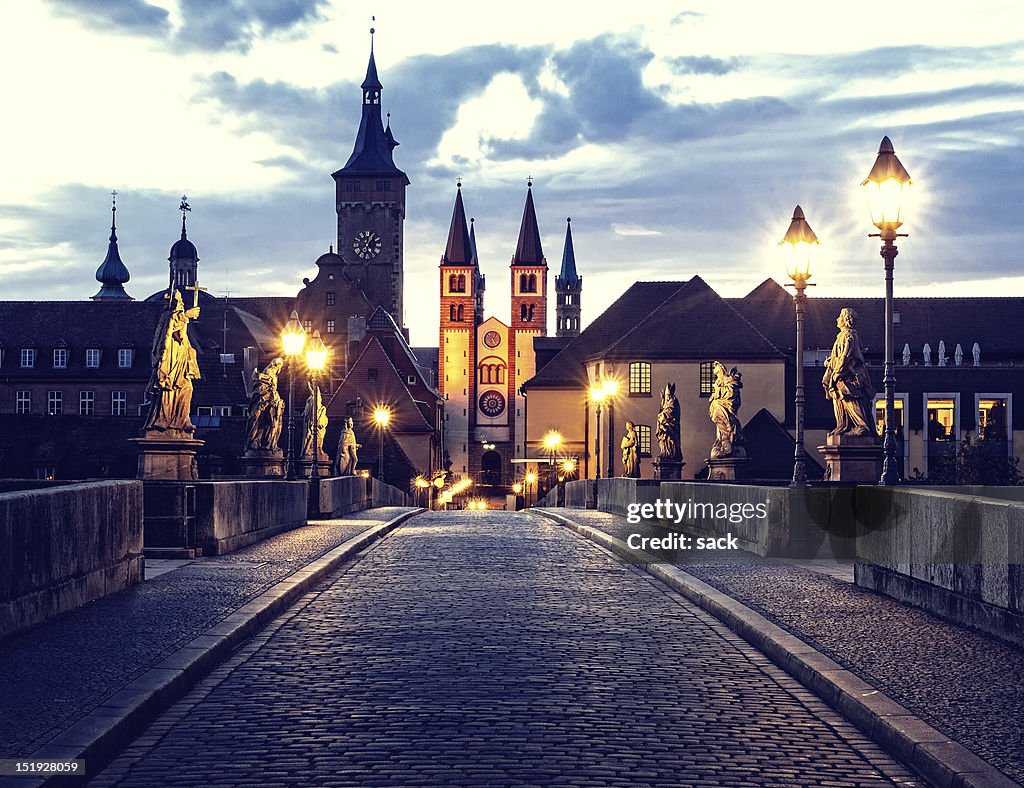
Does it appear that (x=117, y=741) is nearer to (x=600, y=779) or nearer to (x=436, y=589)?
(x=600, y=779)

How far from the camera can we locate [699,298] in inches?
3209

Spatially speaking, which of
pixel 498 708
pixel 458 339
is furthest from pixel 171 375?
pixel 458 339

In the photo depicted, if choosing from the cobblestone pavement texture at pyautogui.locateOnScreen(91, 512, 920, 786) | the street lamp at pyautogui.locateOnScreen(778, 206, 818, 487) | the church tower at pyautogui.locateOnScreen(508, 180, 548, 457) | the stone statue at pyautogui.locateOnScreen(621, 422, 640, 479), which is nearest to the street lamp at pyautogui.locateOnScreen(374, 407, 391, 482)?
the stone statue at pyautogui.locateOnScreen(621, 422, 640, 479)

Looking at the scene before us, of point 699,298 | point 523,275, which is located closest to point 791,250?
point 699,298

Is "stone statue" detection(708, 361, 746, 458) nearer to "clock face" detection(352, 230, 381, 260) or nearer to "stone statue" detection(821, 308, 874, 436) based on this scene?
"stone statue" detection(821, 308, 874, 436)

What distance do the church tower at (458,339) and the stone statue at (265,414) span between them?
315 feet

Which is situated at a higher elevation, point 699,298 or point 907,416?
point 699,298

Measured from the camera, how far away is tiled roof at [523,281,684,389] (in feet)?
285

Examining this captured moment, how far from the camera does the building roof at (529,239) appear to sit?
15300cm

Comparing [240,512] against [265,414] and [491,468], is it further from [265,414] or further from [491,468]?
[491,468]

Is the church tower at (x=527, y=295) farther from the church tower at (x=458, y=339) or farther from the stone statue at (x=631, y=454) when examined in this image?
the stone statue at (x=631, y=454)

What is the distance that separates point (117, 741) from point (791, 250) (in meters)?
17.2

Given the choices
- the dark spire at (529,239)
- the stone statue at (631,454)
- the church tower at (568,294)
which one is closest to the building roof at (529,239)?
the dark spire at (529,239)

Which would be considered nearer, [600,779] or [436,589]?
[600,779]
